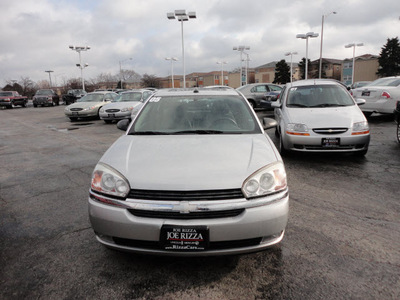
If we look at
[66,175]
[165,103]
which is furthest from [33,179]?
[165,103]

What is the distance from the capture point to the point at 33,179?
5234 mm

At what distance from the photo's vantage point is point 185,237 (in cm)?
209

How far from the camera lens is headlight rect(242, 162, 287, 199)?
2227mm

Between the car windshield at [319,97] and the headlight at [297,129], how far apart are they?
104 centimetres

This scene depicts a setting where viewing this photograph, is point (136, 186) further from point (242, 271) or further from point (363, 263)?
point (363, 263)

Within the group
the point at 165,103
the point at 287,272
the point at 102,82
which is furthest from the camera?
the point at 102,82

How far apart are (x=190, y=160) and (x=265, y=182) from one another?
2.10ft

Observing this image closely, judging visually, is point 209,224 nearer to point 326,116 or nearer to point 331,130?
point 331,130

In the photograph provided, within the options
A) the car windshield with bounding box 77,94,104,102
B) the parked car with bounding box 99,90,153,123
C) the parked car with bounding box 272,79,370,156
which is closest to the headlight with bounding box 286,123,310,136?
the parked car with bounding box 272,79,370,156

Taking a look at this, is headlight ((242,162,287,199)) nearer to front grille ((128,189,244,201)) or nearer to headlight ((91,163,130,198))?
front grille ((128,189,244,201))

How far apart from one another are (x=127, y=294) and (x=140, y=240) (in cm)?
43

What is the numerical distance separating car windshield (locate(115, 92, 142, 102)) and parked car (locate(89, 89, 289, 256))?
12376 millimetres

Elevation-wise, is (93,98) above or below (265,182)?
above

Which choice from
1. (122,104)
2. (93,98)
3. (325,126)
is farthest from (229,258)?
(93,98)
